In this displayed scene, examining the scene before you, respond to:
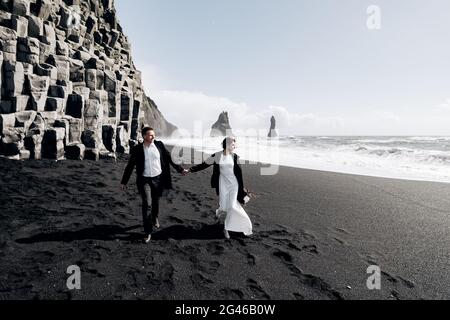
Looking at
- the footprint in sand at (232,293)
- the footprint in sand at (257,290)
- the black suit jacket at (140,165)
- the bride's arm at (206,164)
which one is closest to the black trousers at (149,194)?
the black suit jacket at (140,165)

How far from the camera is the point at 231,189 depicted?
5.99m

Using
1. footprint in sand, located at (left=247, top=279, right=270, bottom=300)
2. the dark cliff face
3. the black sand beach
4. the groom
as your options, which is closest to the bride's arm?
the groom

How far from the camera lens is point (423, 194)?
33.9 feet

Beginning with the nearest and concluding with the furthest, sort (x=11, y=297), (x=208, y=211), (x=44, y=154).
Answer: (x=11, y=297)
(x=208, y=211)
(x=44, y=154)

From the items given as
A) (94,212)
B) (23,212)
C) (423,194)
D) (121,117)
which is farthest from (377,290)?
(121,117)

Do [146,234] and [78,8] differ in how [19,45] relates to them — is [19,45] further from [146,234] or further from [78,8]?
[146,234]

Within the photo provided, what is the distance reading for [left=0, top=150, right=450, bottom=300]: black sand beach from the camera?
3.86 meters

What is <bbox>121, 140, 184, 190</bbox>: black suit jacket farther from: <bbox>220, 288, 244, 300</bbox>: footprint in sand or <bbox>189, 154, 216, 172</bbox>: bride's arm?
<bbox>220, 288, 244, 300</bbox>: footprint in sand

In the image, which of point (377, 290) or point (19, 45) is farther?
point (19, 45)

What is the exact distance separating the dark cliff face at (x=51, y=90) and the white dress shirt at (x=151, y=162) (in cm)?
905

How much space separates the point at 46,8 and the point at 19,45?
5.43 metres

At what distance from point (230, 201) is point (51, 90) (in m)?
13.4

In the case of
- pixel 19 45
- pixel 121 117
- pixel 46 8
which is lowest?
pixel 121 117

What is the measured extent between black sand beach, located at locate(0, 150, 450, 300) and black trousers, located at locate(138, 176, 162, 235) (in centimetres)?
39
